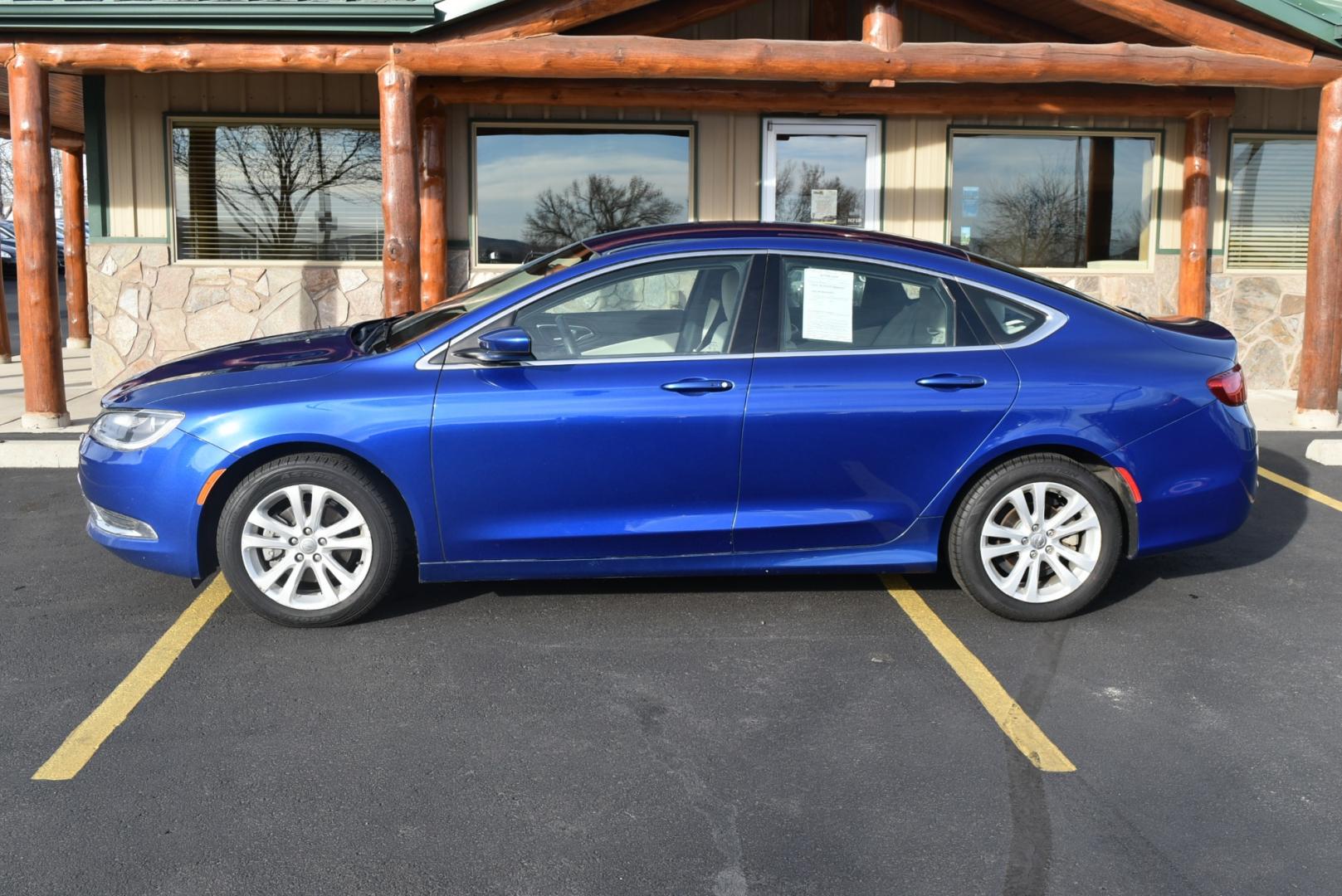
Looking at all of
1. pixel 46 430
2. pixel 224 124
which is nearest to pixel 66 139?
pixel 224 124

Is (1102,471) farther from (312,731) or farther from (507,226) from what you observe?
(507,226)

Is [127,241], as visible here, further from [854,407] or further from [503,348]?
[854,407]

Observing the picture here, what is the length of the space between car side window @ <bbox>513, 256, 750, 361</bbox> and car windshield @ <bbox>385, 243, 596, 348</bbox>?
173mm

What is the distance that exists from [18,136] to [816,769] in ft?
25.8

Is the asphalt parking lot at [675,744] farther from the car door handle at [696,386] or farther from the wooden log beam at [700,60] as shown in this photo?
the wooden log beam at [700,60]

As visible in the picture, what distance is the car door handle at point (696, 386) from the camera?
5273mm

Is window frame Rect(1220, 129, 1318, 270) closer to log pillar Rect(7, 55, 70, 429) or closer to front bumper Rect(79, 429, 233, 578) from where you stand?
log pillar Rect(7, 55, 70, 429)

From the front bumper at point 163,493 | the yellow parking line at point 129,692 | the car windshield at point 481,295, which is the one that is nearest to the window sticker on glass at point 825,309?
the car windshield at point 481,295

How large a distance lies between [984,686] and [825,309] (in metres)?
1.67

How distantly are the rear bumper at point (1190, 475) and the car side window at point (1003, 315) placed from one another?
24.8 inches

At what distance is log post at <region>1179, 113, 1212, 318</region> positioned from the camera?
469 inches

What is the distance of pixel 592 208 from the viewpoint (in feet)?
39.1

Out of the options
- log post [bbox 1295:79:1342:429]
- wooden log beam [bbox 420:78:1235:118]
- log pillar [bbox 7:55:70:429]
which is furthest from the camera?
wooden log beam [bbox 420:78:1235:118]

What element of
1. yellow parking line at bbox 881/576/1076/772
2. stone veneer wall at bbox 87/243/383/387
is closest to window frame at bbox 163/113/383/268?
stone veneer wall at bbox 87/243/383/387
